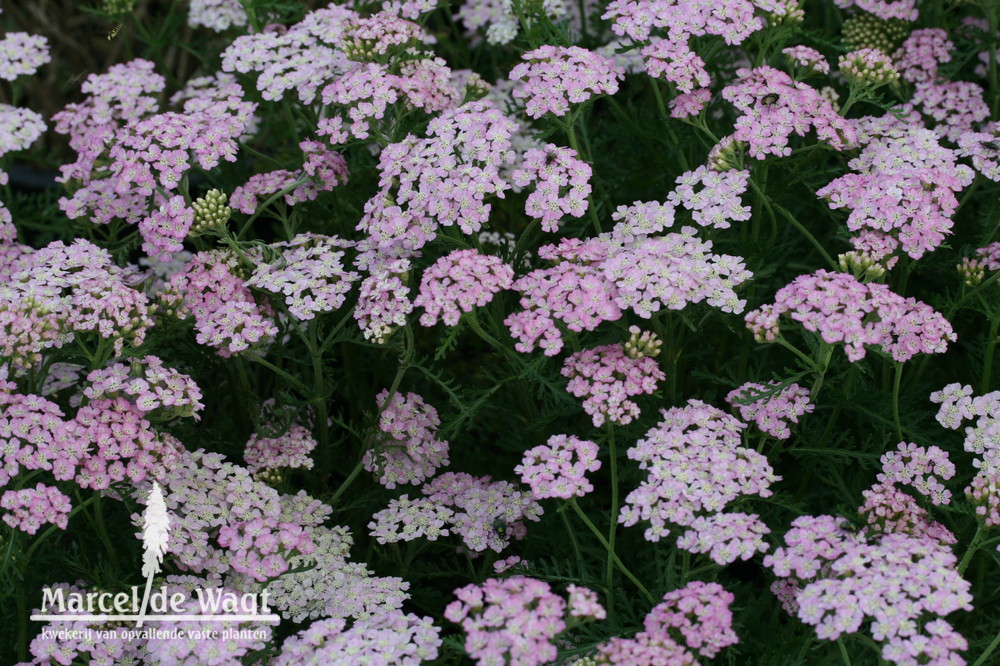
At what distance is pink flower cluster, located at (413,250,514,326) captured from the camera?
4.03m

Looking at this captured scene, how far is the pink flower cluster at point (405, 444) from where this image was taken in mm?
4629

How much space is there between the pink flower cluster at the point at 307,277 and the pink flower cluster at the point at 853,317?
1.46 meters

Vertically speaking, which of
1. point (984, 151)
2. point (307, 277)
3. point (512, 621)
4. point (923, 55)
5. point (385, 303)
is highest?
point (923, 55)

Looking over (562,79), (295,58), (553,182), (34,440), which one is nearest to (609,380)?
(553,182)

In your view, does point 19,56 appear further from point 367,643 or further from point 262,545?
point 367,643

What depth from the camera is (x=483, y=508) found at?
4.52 m

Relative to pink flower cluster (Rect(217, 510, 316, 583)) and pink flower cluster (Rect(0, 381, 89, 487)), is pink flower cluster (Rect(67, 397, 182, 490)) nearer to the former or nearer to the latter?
pink flower cluster (Rect(0, 381, 89, 487))

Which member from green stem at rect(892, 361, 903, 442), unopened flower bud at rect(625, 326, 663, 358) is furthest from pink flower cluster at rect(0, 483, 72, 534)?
green stem at rect(892, 361, 903, 442)

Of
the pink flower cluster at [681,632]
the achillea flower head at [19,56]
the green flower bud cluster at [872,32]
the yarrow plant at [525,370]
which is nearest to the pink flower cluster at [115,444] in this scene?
the yarrow plant at [525,370]

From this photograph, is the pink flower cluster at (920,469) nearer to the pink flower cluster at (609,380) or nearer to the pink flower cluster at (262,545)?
the pink flower cluster at (609,380)

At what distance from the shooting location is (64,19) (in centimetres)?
812

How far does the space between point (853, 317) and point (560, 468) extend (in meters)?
1.06

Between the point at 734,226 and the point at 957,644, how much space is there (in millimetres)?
2473

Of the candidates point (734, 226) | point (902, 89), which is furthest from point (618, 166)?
point (902, 89)
